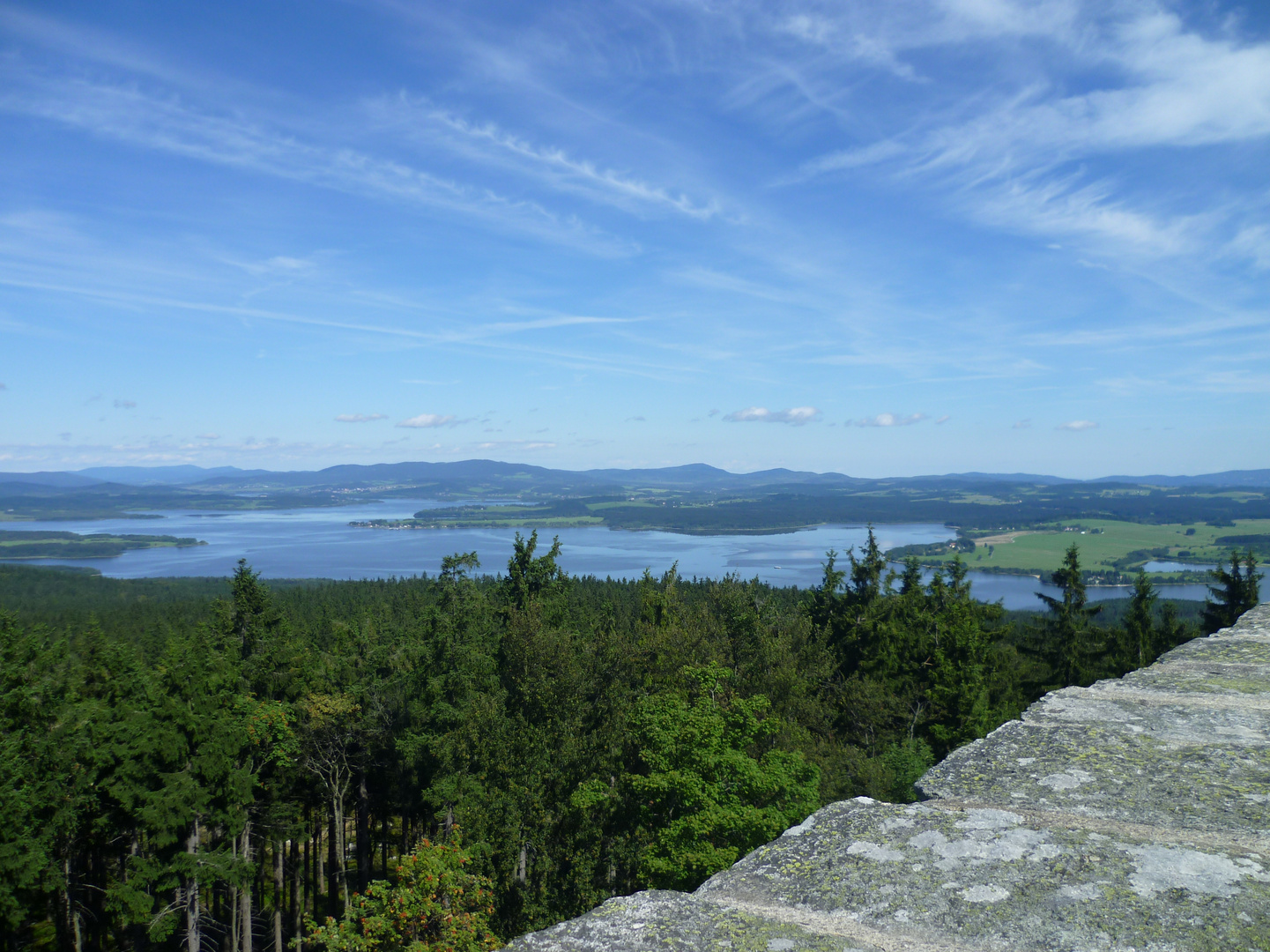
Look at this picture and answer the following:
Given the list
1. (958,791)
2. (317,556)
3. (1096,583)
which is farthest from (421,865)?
(317,556)

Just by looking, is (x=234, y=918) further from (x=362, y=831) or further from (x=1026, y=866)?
(x=1026, y=866)

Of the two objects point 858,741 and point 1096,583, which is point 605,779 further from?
point 1096,583

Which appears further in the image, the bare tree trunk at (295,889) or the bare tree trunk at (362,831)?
the bare tree trunk at (295,889)

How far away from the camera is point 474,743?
1859cm

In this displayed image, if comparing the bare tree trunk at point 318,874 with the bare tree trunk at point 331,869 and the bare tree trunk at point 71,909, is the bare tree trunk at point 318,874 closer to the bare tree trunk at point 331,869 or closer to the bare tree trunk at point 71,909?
the bare tree trunk at point 331,869

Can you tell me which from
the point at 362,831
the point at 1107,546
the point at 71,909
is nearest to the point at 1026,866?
the point at 362,831

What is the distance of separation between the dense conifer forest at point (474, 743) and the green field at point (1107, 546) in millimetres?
108598

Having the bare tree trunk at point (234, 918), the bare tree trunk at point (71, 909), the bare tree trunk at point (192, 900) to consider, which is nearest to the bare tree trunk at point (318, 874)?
the bare tree trunk at point (234, 918)

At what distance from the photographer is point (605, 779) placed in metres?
19.9

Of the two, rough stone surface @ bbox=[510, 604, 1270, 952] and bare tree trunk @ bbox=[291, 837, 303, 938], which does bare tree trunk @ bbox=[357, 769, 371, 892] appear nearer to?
bare tree trunk @ bbox=[291, 837, 303, 938]

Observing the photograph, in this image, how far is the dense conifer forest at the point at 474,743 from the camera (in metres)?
15.6

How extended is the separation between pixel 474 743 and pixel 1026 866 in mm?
17908

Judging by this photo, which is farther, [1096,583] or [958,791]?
[1096,583]

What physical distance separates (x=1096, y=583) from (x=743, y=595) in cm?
10817
